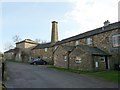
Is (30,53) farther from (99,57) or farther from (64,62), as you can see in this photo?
(99,57)

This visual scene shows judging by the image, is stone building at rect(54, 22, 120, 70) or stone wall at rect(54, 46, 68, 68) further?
stone wall at rect(54, 46, 68, 68)

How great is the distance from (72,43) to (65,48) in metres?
7.70

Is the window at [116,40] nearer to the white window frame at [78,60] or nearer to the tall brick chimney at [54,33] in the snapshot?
the white window frame at [78,60]

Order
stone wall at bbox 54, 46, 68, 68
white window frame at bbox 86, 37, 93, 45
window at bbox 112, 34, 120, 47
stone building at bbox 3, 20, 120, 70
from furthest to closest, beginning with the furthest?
white window frame at bbox 86, 37, 93, 45
stone wall at bbox 54, 46, 68, 68
window at bbox 112, 34, 120, 47
stone building at bbox 3, 20, 120, 70

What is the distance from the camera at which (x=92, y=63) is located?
31734 mm

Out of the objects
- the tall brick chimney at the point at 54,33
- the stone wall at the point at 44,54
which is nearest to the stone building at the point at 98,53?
the stone wall at the point at 44,54

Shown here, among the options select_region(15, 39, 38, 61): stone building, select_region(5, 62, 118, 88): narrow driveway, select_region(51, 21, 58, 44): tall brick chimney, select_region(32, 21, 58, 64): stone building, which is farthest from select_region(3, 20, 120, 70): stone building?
select_region(15, 39, 38, 61): stone building

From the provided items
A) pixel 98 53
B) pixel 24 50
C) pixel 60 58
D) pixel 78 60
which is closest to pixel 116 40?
pixel 98 53

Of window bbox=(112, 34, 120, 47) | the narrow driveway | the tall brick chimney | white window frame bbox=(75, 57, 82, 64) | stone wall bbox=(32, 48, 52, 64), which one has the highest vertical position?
the tall brick chimney

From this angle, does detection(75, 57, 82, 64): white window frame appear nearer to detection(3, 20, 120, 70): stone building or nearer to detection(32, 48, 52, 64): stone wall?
detection(3, 20, 120, 70): stone building

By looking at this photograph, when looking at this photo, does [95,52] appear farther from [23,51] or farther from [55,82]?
[23,51]

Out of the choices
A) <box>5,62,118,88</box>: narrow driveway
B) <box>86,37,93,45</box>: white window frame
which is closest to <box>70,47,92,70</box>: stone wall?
<box>86,37,93,45</box>: white window frame

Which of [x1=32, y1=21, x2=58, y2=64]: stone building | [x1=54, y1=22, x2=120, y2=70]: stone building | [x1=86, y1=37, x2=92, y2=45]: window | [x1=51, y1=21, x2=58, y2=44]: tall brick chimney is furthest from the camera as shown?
[x1=51, y1=21, x2=58, y2=44]: tall brick chimney

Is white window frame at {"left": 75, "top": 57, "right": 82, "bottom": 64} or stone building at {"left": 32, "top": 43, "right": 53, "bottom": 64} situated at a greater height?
stone building at {"left": 32, "top": 43, "right": 53, "bottom": 64}
